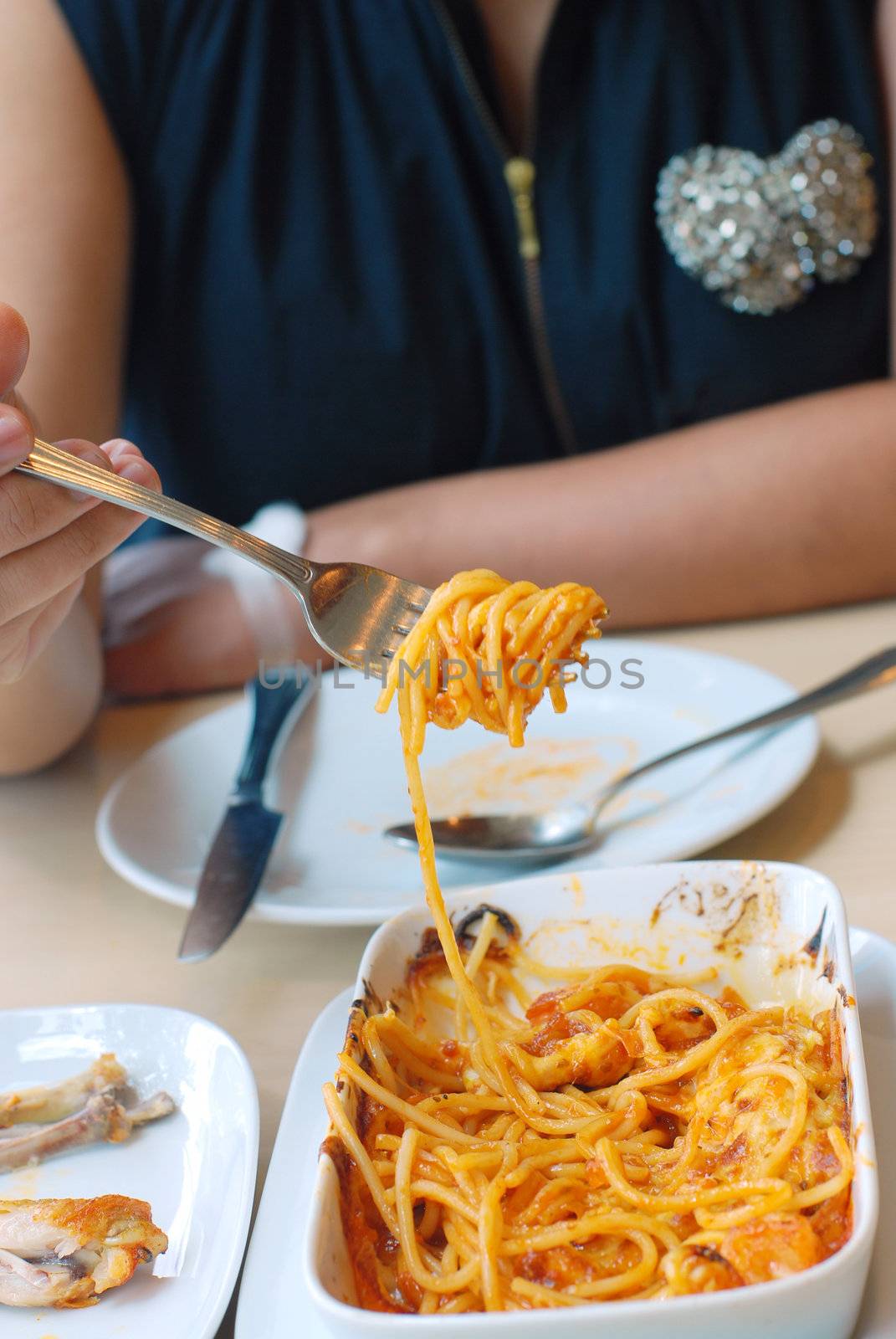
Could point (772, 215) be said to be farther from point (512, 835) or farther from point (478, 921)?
point (478, 921)

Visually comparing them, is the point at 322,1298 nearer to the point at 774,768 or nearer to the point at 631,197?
the point at 774,768

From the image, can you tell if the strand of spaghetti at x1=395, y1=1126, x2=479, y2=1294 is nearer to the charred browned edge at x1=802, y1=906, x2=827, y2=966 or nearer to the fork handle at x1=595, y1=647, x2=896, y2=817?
the charred browned edge at x1=802, y1=906, x2=827, y2=966

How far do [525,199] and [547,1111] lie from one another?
1574 millimetres

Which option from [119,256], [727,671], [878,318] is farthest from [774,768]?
[119,256]

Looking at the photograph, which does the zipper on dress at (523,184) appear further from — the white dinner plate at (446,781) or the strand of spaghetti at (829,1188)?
the strand of spaghetti at (829,1188)

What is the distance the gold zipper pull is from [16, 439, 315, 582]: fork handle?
1.21 meters

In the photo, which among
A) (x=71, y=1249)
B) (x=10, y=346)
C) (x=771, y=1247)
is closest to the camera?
(x=771, y=1247)

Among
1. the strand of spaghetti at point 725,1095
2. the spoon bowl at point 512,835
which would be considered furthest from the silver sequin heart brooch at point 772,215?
the strand of spaghetti at point 725,1095

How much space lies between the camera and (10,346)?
942 millimetres

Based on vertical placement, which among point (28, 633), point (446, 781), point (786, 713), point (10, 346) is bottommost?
point (446, 781)

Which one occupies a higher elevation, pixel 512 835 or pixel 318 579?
pixel 318 579

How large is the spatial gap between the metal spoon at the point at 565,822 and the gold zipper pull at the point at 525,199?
101 centimetres

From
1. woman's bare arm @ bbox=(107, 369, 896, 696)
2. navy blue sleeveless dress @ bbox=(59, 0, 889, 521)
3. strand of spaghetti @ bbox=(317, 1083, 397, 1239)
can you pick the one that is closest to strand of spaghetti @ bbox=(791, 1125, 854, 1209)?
strand of spaghetti @ bbox=(317, 1083, 397, 1239)

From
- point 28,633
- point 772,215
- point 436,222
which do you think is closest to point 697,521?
point 772,215
